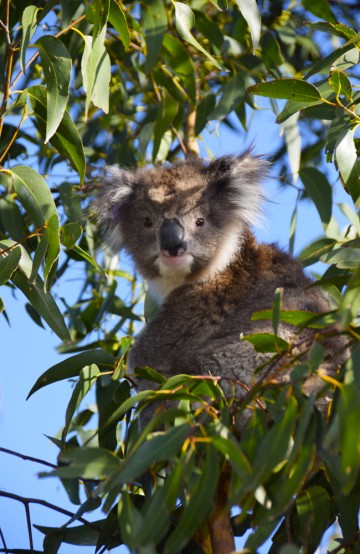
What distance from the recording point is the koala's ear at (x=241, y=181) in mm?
3229

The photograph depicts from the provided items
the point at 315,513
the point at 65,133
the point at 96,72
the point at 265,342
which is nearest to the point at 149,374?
the point at 265,342

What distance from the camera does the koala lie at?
261 cm

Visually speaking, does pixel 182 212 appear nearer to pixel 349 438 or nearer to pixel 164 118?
pixel 164 118

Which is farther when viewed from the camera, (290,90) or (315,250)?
(315,250)

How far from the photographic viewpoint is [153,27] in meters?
2.75

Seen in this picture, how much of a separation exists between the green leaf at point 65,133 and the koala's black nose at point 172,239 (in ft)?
1.63

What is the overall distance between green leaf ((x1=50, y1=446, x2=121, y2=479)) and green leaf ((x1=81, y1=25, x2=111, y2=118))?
1070 millimetres

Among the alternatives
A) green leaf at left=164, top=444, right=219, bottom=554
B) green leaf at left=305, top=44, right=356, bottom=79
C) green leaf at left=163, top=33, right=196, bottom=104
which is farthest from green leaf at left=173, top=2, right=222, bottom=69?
green leaf at left=164, top=444, right=219, bottom=554

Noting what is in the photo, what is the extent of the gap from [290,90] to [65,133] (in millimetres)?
735

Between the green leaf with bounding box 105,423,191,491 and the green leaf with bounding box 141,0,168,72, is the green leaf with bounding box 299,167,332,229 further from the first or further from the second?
the green leaf with bounding box 105,423,191,491

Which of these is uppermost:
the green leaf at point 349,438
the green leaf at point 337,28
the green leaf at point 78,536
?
the green leaf at point 337,28

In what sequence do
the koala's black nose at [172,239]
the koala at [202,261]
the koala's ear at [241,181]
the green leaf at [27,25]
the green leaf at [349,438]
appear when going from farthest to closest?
the koala's ear at [241,181], the koala's black nose at [172,239], the koala at [202,261], the green leaf at [27,25], the green leaf at [349,438]

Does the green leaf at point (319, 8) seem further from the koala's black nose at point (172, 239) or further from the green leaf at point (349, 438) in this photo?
the green leaf at point (349, 438)

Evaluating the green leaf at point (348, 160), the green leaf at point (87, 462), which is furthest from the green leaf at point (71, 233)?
the green leaf at point (87, 462)
